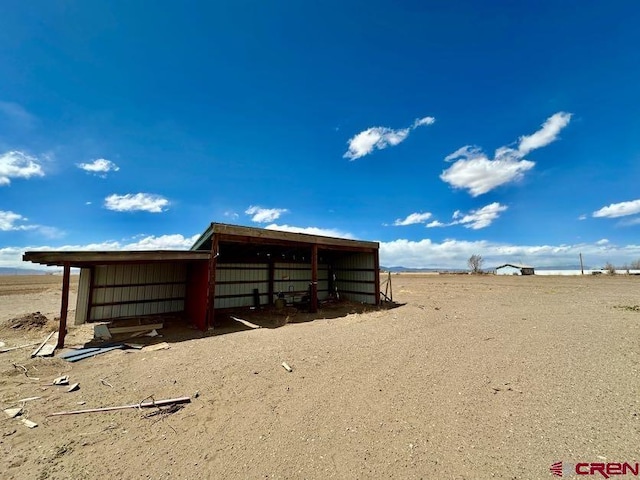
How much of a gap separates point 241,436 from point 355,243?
12375 millimetres

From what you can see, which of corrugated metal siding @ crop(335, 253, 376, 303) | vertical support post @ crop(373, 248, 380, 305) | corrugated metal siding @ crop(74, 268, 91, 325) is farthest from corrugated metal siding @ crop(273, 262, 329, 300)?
corrugated metal siding @ crop(74, 268, 91, 325)

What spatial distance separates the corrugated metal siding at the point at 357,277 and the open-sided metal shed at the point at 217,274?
56 mm

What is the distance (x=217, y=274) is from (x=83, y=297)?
5.53 m

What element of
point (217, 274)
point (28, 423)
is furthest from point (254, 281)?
point (28, 423)

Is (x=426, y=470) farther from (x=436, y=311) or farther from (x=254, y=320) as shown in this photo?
(x=436, y=311)

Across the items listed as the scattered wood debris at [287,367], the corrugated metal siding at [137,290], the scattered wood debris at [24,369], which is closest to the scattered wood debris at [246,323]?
the corrugated metal siding at [137,290]

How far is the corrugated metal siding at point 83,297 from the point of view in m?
12.4

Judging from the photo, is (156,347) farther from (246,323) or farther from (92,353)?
(246,323)

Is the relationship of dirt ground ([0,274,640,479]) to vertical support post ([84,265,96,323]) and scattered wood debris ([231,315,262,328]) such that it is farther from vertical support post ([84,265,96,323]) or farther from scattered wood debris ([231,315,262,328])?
vertical support post ([84,265,96,323])

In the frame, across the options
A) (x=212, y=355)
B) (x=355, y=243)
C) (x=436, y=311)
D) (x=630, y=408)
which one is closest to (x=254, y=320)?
(x=212, y=355)

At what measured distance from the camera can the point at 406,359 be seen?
693 cm

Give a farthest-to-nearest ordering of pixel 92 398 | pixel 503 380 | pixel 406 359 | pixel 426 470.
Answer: pixel 406 359
pixel 503 380
pixel 92 398
pixel 426 470

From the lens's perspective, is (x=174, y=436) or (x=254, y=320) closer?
(x=174, y=436)

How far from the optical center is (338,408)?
4703 mm
